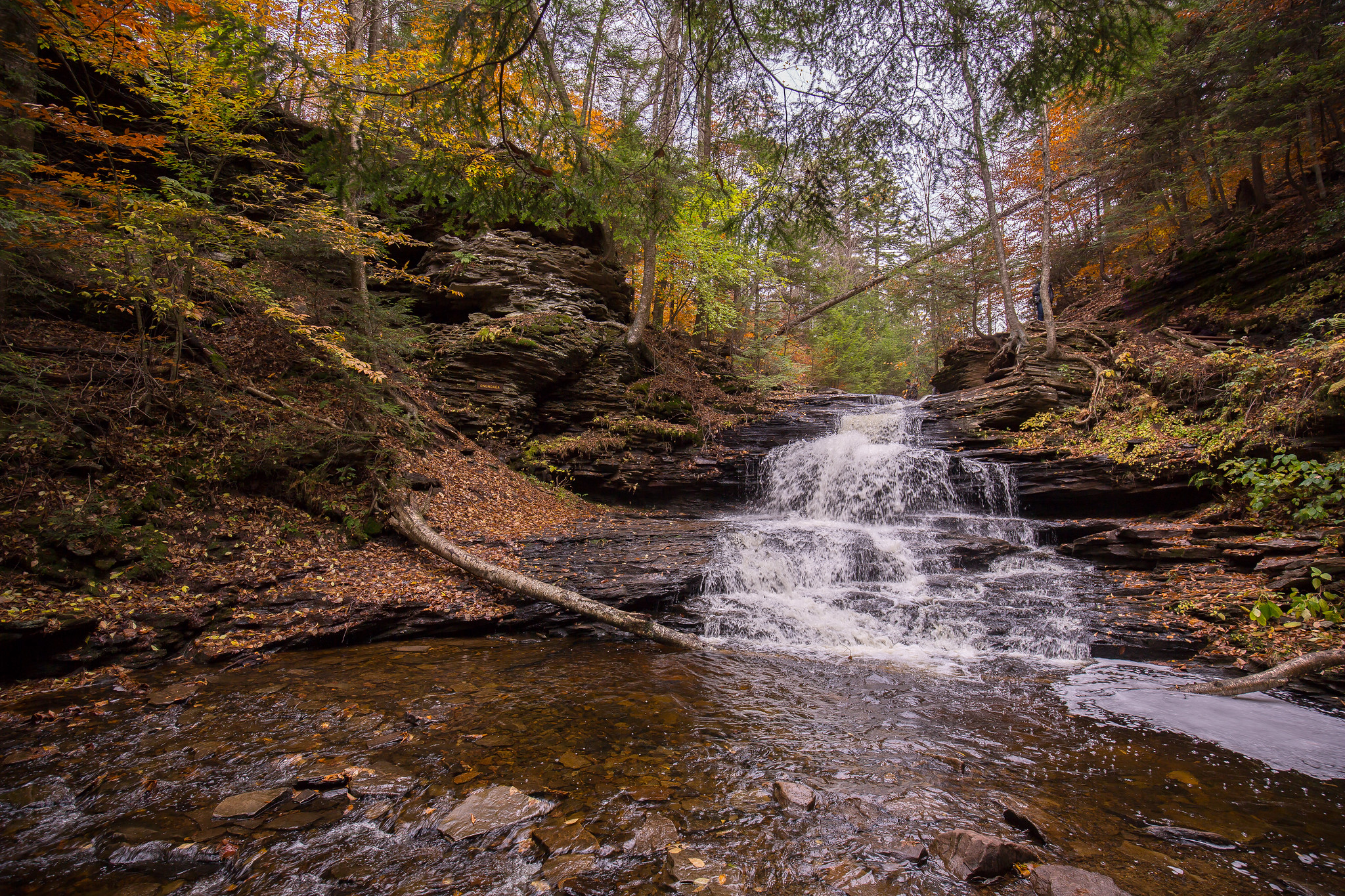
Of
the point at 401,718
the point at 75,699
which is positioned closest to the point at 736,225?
the point at 401,718

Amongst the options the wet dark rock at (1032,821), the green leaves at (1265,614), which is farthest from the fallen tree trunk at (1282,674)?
the wet dark rock at (1032,821)

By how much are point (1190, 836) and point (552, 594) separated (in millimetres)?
5782

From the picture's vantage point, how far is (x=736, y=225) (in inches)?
195

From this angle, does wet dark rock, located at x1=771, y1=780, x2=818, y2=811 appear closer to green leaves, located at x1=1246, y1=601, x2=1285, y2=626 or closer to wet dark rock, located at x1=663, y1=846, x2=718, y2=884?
wet dark rock, located at x1=663, y1=846, x2=718, y2=884

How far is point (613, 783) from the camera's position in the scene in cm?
315

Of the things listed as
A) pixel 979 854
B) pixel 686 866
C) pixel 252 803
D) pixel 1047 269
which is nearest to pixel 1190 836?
pixel 979 854

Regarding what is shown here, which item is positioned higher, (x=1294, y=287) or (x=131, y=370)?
(x=1294, y=287)

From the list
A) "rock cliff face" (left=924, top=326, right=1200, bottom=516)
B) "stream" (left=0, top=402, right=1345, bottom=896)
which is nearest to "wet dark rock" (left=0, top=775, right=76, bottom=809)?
"stream" (left=0, top=402, right=1345, bottom=896)

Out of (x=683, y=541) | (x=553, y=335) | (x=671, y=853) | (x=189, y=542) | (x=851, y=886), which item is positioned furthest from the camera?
(x=553, y=335)

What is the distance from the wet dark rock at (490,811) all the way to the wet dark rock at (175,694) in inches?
120

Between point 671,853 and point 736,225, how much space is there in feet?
16.6

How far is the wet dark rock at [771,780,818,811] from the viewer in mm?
2934

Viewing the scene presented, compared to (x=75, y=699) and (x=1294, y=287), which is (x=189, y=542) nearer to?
(x=75, y=699)

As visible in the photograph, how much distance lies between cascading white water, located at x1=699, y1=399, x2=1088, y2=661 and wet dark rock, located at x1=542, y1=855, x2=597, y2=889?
13.7 feet
